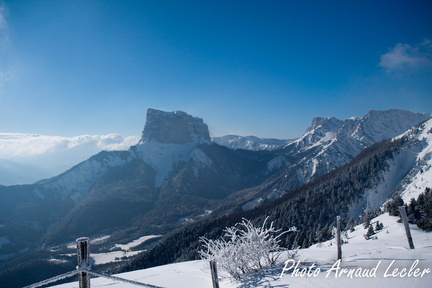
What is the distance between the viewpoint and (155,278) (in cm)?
2106

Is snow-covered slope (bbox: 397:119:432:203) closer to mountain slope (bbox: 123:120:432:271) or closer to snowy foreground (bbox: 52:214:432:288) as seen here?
mountain slope (bbox: 123:120:432:271)

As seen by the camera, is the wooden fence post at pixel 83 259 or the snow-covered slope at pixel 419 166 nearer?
the wooden fence post at pixel 83 259

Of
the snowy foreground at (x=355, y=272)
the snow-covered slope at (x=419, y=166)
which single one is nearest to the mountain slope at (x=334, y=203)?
the snow-covered slope at (x=419, y=166)

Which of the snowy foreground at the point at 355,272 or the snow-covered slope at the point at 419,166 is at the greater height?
the snow-covered slope at the point at 419,166

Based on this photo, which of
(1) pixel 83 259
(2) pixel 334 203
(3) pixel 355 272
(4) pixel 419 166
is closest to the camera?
(1) pixel 83 259

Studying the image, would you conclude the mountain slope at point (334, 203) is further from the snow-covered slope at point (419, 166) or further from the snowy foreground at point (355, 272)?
the snowy foreground at point (355, 272)

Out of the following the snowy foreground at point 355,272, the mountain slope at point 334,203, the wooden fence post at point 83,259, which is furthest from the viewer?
the mountain slope at point 334,203

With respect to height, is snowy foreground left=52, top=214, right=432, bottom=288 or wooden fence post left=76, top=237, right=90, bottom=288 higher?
wooden fence post left=76, top=237, right=90, bottom=288

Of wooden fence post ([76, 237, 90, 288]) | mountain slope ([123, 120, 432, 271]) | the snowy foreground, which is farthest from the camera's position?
mountain slope ([123, 120, 432, 271])

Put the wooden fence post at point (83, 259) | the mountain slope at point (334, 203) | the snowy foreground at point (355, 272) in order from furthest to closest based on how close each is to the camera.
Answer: the mountain slope at point (334, 203)
the snowy foreground at point (355, 272)
the wooden fence post at point (83, 259)

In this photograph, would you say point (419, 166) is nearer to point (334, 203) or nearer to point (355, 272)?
point (334, 203)

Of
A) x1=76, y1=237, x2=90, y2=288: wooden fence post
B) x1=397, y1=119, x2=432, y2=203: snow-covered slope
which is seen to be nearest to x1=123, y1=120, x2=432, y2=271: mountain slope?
x1=397, y1=119, x2=432, y2=203: snow-covered slope

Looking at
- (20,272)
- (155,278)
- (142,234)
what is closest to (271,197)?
(142,234)

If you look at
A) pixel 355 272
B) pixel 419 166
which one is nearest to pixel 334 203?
pixel 419 166
